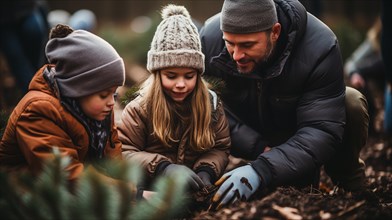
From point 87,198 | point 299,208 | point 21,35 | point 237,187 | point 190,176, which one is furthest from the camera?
point 21,35

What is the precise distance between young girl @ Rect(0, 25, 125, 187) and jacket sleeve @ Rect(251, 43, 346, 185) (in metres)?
1.01

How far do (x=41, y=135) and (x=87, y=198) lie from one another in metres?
0.90

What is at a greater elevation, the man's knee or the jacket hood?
the jacket hood

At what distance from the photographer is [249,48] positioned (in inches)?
132

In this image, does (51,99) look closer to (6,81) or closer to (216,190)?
(216,190)

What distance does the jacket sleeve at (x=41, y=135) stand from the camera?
2463 mm

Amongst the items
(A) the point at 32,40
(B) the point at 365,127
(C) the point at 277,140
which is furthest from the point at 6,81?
(B) the point at 365,127

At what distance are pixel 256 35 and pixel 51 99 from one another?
4.60 feet

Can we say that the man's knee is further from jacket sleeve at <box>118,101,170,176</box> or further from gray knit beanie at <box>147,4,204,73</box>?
jacket sleeve at <box>118,101,170,176</box>

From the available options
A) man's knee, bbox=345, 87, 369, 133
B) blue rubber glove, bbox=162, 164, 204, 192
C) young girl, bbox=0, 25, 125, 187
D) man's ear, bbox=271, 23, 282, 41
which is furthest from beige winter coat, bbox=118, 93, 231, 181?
man's knee, bbox=345, 87, 369, 133

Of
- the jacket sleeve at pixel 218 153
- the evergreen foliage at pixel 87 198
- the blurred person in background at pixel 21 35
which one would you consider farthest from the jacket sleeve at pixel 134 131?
the blurred person in background at pixel 21 35

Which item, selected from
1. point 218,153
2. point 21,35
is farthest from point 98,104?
point 21,35

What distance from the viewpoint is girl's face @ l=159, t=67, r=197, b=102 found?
3.22 m

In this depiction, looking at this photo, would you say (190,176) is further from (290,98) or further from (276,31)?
(276,31)
